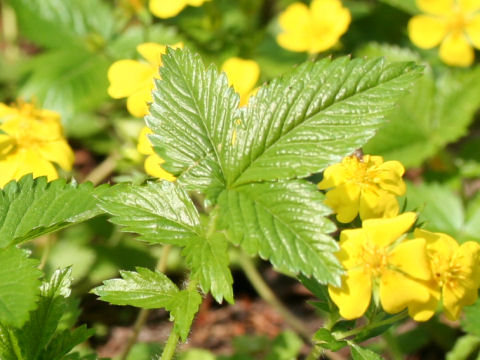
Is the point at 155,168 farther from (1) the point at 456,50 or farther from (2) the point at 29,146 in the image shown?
(1) the point at 456,50

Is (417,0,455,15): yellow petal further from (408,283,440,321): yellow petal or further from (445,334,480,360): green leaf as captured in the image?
(408,283,440,321): yellow petal

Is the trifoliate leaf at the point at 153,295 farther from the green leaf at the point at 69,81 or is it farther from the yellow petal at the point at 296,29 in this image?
the yellow petal at the point at 296,29

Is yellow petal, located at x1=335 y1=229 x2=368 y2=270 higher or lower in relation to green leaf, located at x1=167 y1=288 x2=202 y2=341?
higher

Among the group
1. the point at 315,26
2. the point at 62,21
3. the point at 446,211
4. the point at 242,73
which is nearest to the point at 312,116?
the point at 242,73

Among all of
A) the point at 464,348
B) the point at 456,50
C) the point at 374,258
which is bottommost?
the point at 464,348

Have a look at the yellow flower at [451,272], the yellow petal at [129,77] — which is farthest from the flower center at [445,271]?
the yellow petal at [129,77]

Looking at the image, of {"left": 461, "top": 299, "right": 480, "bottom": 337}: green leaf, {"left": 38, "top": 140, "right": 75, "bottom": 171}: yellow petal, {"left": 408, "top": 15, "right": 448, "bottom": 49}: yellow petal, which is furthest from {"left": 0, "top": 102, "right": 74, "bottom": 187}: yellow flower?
{"left": 408, "top": 15, "right": 448, "bottom": 49}: yellow petal
